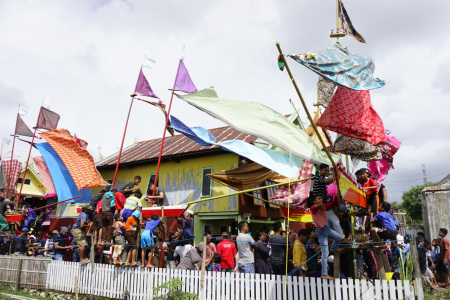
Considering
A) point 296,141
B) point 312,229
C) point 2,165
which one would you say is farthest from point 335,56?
point 2,165

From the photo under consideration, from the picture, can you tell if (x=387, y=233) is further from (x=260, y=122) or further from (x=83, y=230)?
(x=83, y=230)

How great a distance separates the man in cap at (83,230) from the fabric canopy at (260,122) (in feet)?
19.9

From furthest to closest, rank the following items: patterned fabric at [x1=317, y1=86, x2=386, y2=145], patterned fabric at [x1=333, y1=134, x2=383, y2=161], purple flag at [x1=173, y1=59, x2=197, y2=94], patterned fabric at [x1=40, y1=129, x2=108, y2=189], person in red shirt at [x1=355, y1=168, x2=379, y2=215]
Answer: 1. patterned fabric at [x1=40, y1=129, x2=108, y2=189]
2. purple flag at [x1=173, y1=59, x2=197, y2=94]
3. patterned fabric at [x1=333, y1=134, x2=383, y2=161]
4. patterned fabric at [x1=317, y1=86, x2=386, y2=145]
5. person in red shirt at [x1=355, y1=168, x2=379, y2=215]

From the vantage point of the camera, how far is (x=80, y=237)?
11.2 meters

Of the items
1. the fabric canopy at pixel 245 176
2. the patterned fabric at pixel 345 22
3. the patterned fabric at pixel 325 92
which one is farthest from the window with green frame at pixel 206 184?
the patterned fabric at pixel 345 22

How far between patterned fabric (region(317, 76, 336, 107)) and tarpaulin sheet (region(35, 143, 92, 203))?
10.5 metres

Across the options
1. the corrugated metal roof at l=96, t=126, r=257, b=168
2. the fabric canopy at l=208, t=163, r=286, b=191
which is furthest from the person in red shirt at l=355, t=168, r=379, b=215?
the corrugated metal roof at l=96, t=126, r=257, b=168

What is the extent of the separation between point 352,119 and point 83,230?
9016mm

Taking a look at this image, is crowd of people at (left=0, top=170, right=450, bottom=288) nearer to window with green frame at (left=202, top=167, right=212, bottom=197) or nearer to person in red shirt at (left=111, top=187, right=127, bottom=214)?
person in red shirt at (left=111, top=187, right=127, bottom=214)

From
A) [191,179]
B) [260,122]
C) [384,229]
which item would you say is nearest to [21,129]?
[191,179]

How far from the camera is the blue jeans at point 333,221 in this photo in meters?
6.96

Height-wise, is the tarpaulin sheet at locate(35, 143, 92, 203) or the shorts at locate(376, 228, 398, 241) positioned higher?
the tarpaulin sheet at locate(35, 143, 92, 203)

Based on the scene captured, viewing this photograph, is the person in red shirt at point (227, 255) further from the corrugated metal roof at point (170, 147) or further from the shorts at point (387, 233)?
the corrugated metal roof at point (170, 147)

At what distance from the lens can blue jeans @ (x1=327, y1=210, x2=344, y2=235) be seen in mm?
6957
